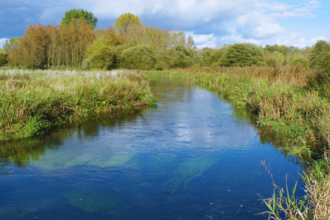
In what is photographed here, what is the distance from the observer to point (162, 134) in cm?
733

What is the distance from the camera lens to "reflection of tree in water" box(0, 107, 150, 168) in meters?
5.50

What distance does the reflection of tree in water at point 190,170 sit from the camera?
14.9ft

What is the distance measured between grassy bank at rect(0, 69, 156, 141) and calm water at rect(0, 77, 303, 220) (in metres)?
0.57

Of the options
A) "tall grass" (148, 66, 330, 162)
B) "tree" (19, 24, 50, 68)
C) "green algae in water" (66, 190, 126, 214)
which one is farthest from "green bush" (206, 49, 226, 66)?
"green algae in water" (66, 190, 126, 214)

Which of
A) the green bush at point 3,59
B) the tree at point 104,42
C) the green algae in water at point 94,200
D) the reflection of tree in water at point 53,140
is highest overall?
the tree at point 104,42

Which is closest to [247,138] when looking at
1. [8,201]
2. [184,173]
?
[184,173]

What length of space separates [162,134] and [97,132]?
1.86 m

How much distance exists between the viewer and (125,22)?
6594 cm

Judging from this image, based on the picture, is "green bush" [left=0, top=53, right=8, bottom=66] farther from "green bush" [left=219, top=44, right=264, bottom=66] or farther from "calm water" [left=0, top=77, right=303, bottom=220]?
"calm water" [left=0, top=77, right=303, bottom=220]

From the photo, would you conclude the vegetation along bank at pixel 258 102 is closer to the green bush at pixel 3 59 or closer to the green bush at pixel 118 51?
the green bush at pixel 118 51

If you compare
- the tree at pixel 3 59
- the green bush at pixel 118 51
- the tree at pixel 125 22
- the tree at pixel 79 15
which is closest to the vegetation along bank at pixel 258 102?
the green bush at pixel 118 51

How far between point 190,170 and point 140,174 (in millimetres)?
943

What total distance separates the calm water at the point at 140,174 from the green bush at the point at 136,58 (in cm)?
3086

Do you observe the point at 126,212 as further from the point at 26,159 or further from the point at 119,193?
the point at 26,159
